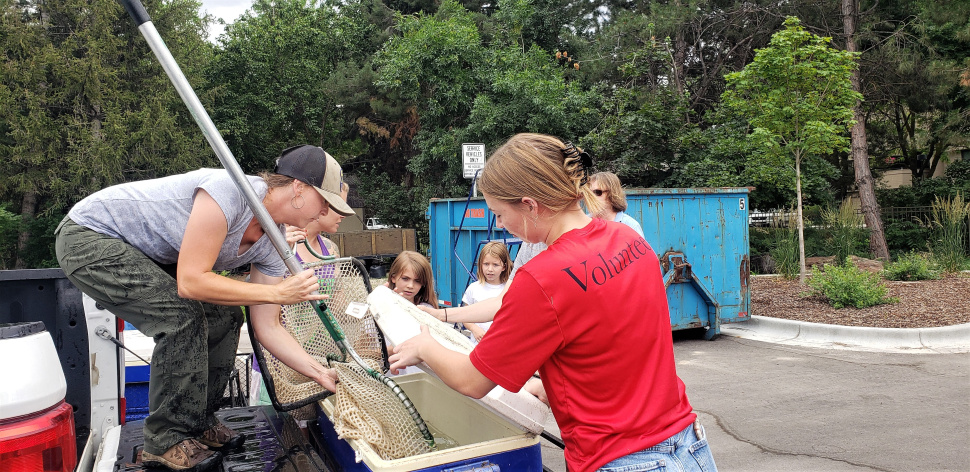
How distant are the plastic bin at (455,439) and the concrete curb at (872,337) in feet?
22.8

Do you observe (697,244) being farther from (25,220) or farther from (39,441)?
(25,220)

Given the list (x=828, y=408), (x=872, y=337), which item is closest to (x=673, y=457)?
(x=828, y=408)

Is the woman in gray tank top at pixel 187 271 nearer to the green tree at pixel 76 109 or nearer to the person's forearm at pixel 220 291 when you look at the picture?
the person's forearm at pixel 220 291

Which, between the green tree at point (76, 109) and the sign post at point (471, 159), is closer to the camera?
the sign post at point (471, 159)

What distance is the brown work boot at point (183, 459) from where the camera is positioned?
2.46 m

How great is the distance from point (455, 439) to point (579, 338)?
123cm

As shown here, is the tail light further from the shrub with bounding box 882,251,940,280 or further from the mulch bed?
the shrub with bounding box 882,251,940,280

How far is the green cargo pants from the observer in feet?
8.27

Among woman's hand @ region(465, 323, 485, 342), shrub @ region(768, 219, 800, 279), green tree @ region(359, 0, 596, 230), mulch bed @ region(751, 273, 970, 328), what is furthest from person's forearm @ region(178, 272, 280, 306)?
green tree @ region(359, 0, 596, 230)

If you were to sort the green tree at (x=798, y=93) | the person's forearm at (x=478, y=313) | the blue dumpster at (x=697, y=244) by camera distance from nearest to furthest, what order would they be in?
1. the person's forearm at (x=478, y=313)
2. the blue dumpster at (x=697, y=244)
3. the green tree at (x=798, y=93)

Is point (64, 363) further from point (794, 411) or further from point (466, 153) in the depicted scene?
point (466, 153)

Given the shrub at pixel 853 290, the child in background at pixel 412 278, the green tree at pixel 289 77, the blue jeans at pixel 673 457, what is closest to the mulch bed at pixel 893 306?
the shrub at pixel 853 290

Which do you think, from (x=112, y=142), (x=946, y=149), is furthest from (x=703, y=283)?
(x=112, y=142)

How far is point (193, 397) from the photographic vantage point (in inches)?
101
